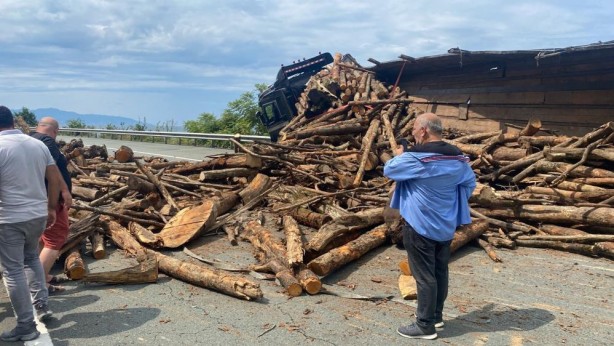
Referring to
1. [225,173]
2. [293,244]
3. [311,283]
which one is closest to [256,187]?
[225,173]

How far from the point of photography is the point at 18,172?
450cm

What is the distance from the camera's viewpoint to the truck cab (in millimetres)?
18438

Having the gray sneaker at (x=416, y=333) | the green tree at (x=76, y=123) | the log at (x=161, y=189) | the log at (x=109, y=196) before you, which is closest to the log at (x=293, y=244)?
the gray sneaker at (x=416, y=333)

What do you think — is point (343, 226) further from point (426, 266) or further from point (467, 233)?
point (426, 266)

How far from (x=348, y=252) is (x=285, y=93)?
42.3 feet

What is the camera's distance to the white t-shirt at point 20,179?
4.42 metres

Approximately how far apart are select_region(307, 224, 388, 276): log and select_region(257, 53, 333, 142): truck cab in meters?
11.7

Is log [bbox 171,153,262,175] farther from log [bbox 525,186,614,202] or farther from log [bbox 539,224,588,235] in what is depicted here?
log [bbox 539,224,588,235]

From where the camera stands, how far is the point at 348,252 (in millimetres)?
6352

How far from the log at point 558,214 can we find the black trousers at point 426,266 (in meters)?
3.62

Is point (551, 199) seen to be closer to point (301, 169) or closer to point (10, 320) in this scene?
point (301, 169)

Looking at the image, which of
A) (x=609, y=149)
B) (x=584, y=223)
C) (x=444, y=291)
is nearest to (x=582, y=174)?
(x=609, y=149)

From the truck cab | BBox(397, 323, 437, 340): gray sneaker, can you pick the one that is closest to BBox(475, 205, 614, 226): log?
BBox(397, 323, 437, 340): gray sneaker

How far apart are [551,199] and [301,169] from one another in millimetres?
4949
